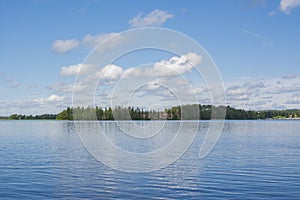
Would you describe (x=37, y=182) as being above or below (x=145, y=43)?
below

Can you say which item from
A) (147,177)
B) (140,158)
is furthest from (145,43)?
(140,158)

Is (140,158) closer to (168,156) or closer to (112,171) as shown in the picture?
(168,156)

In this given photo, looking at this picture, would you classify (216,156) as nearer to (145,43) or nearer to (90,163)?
(90,163)

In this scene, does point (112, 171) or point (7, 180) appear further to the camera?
point (112, 171)

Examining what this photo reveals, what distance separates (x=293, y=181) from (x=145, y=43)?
12.9m

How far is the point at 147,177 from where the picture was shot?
26.9 meters

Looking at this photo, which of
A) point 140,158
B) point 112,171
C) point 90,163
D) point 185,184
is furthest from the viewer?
point 140,158

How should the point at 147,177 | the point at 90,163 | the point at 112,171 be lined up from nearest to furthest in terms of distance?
the point at 147,177 < the point at 112,171 < the point at 90,163

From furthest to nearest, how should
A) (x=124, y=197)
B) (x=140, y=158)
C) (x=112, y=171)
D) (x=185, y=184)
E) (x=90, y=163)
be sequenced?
1. (x=140, y=158)
2. (x=90, y=163)
3. (x=112, y=171)
4. (x=185, y=184)
5. (x=124, y=197)

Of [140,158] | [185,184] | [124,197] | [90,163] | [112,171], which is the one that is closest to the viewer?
[124,197]

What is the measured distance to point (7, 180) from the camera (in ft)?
84.5

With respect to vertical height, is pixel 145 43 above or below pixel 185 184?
above

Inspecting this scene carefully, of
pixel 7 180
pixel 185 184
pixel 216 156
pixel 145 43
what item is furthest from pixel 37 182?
pixel 216 156

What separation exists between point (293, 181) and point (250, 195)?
5.51 metres
